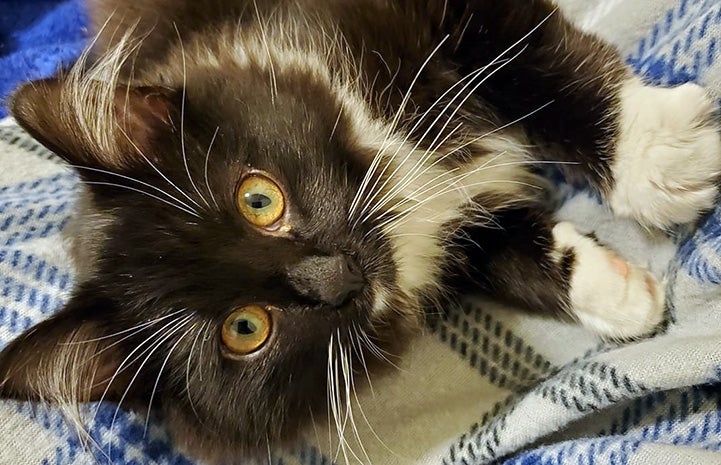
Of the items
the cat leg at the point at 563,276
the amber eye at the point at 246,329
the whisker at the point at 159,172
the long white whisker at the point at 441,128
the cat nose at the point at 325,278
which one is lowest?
the amber eye at the point at 246,329

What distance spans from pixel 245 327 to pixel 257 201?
0.20m

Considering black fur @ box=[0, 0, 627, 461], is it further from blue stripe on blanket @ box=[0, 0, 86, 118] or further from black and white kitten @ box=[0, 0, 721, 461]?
blue stripe on blanket @ box=[0, 0, 86, 118]

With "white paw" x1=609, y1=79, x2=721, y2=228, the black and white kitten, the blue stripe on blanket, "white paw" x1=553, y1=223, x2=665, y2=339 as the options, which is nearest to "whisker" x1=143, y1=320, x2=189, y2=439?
the black and white kitten

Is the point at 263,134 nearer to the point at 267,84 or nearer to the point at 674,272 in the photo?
the point at 267,84

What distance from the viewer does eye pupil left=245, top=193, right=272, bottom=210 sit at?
3.55 ft

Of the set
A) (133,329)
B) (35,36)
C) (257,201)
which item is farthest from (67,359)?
(35,36)

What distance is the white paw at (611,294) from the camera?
44.9 inches

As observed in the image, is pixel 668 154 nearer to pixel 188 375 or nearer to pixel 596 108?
pixel 596 108

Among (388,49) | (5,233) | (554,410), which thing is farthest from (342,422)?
(5,233)

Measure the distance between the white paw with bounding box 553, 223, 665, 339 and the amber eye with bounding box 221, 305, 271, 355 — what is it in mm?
523

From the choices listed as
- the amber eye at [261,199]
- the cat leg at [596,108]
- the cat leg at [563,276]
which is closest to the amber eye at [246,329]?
the amber eye at [261,199]

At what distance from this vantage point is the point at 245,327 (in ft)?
3.67

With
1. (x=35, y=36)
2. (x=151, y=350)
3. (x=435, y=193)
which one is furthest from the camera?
(x=35, y=36)

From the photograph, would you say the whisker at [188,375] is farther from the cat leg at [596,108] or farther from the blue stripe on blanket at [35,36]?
the blue stripe on blanket at [35,36]
